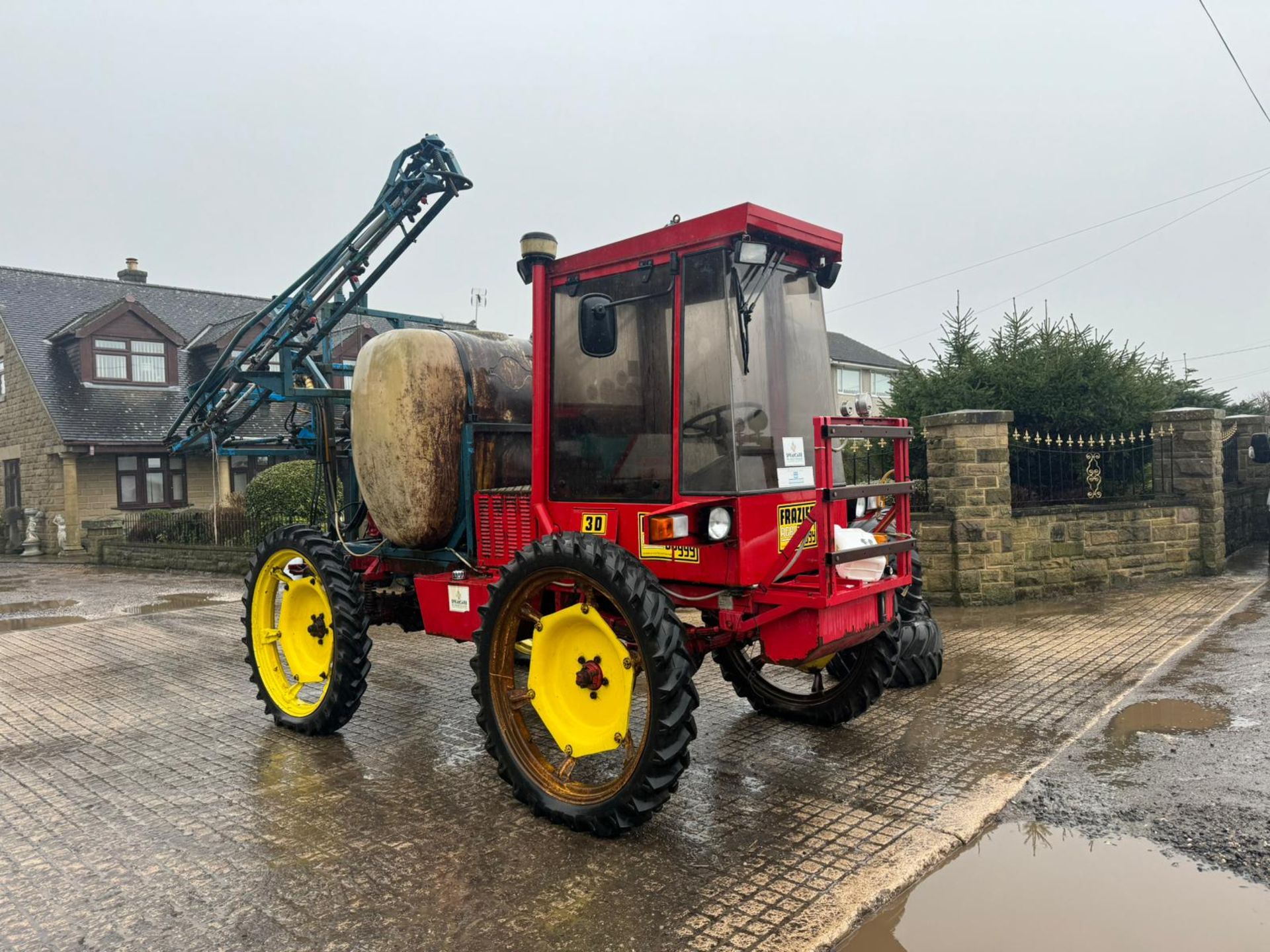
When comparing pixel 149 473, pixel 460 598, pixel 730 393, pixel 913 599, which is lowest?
pixel 913 599

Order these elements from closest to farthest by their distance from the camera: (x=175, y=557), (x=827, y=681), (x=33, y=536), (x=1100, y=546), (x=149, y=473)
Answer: (x=827, y=681)
(x=1100, y=546)
(x=175, y=557)
(x=33, y=536)
(x=149, y=473)

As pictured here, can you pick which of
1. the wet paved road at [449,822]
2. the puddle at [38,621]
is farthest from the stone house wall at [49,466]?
the wet paved road at [449,822]

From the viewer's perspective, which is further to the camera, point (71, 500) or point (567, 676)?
point (71, 500)

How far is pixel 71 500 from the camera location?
22047mm

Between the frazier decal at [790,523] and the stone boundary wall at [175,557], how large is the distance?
41.5ft

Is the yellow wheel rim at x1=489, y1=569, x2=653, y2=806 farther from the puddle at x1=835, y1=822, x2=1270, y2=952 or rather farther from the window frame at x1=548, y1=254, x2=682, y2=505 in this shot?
the puddle at x1=835, y1=822, x2=1270, y2=952

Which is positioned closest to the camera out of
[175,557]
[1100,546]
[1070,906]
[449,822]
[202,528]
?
[1070,906]

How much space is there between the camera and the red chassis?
12.5ft

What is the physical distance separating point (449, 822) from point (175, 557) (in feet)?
50.7

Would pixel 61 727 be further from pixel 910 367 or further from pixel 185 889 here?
pixel 910 367

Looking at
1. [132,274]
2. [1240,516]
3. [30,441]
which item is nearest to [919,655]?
[1240,516]

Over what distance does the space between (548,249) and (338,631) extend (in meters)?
2.48

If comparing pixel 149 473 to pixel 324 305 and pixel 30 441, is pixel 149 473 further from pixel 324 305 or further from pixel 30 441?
pixel 324 305

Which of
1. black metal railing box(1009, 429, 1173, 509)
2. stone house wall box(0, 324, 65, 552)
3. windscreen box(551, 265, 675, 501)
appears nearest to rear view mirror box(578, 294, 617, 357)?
windscreen box(551, 265, 675, 501)
